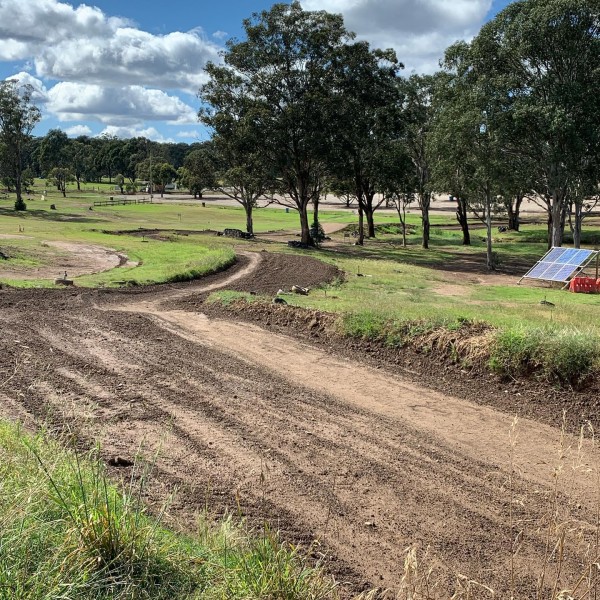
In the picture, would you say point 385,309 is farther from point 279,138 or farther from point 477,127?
point 279,138

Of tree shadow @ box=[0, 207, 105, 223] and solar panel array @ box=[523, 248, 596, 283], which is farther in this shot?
tree shadow @ box=[0, 207, 105, 223]

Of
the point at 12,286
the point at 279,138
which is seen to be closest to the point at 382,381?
the point at 12,286

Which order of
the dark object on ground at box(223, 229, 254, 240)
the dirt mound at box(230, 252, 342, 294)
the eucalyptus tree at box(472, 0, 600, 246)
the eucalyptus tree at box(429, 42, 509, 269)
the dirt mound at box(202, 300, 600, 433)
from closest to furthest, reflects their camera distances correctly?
1. the dirt mound at box(202, 300, 600, 433)
2. the dirt mound at box(230, 252, 342, 294)
3. the eucalyptus tree at box(472, 0, 600, 246)
4. the eucalyptus tree at box(429, 42, 509, 269)
5. the dark object on ground at box(223, 229, 254, 240)

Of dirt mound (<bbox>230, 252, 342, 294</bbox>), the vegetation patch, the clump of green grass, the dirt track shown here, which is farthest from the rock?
the clump of green grass

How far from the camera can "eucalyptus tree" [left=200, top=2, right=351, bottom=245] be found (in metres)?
41.3

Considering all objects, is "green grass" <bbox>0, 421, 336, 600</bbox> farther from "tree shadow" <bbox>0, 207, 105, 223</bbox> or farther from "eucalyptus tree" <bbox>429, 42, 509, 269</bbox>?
"tree shadow" <bbox>0, 207, 105, 223</bbox>

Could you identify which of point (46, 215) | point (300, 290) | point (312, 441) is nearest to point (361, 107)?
point (300, 290)

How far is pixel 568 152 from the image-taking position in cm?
3303

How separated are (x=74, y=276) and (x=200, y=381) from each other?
16935mm

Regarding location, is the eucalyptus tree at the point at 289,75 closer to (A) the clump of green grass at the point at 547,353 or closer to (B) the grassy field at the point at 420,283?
(B) the grassy field at the point at 420,283

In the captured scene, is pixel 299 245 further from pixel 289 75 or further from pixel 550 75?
pixel 550 75

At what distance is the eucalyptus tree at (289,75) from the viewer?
41312 mm

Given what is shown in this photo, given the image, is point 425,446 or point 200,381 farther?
point 200,381

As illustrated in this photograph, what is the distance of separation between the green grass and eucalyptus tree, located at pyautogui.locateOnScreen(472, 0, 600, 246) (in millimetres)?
31442
